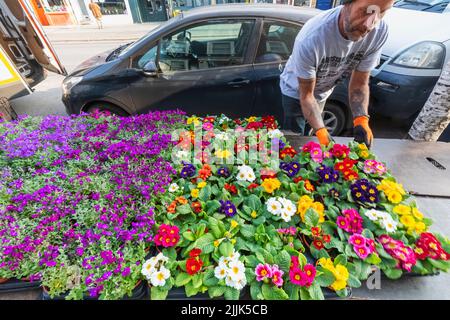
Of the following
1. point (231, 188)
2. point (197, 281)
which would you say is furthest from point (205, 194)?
point (197, 281)

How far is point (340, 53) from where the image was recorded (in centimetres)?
191

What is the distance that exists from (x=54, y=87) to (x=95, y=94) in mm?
3761

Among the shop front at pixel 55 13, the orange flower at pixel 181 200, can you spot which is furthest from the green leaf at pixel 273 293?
the shop front at pixel 55 13

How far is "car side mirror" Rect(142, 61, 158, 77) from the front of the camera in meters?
3.07

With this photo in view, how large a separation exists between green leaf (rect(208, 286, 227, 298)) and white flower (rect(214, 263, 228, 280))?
0.04 meters

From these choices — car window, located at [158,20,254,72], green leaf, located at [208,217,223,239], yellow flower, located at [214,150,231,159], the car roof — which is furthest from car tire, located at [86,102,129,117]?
green leaf, located at [208,217,223,239]

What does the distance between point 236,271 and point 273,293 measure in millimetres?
183

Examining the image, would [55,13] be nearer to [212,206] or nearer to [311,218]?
[212,206]

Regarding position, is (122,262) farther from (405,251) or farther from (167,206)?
(405,251)

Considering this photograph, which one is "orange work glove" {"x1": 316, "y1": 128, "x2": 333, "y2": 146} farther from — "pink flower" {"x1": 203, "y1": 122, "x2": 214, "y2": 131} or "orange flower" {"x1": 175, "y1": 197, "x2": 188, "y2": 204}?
"orange flower" {"x1": 175, "y1": 197, "x2": 188, "y2": 204}

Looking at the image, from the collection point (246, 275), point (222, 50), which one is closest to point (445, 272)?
point (246, 275)

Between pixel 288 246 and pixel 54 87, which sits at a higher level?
pixel 288 246

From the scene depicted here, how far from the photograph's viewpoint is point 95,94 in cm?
322

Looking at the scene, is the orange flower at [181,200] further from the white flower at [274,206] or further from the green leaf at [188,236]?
the white flower at [274,206]
